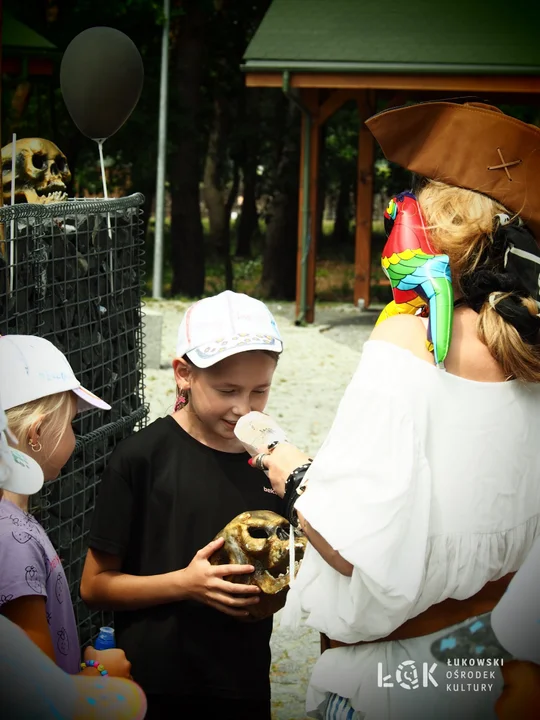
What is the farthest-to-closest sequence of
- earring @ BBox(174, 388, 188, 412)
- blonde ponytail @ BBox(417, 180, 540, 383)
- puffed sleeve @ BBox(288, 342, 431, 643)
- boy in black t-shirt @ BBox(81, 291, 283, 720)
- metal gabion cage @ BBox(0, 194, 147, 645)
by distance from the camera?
1. metal gabion cage @ BBox(0, 194, 147, 645)
2. earring @ BBox(174, 388, 188, 412)
3. boy in black t-shirt @ BBox(81, 291, 283, 720)
4. blonde ponytail @ BBox(417, 180, 540, 383)
5. puffed sleeve @ BBox(288, 342, 431, 643)

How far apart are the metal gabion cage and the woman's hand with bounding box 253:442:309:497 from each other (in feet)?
3.02

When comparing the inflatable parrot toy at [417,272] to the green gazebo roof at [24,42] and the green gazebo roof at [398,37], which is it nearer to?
the green gazebo roof at [398,37]

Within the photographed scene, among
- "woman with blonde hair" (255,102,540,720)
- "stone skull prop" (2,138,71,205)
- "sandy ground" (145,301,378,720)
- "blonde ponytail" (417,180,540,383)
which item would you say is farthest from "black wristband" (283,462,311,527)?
"stone skull prop" (2,138,71,205)

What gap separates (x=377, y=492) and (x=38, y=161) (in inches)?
98.9

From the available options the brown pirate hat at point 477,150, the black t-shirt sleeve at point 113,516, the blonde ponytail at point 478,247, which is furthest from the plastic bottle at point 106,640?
the brown pirate hat at point 477,150

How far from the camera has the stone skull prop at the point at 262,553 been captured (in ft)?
7.54

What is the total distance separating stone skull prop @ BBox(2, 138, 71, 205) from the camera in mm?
3785

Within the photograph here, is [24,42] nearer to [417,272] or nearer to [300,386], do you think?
[300,386]

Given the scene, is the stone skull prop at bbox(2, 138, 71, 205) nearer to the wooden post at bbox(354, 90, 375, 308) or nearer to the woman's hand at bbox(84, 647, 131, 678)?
the woman's hand at bbox(84, 647, 131, 678)

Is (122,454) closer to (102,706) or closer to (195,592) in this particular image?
(195,592)

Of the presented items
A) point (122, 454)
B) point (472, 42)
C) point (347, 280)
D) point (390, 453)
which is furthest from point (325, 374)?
point (347, 280)

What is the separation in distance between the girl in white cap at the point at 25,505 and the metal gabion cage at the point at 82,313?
24.7 inches

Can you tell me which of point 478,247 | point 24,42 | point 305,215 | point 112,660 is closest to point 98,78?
point 478,247

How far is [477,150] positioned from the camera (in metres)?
1.97
